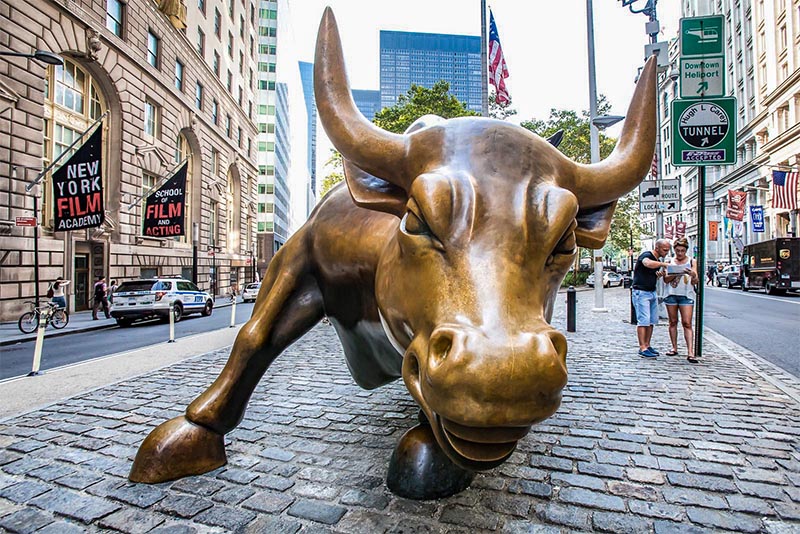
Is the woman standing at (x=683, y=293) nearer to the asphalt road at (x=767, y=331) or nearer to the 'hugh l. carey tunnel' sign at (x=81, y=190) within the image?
the asphalt road at (x=767, y=331)

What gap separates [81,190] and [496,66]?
1341 cm

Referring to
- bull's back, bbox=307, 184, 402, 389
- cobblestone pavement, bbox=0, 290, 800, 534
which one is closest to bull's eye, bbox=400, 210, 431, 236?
bull's back, bbox=307, 184, 402, 389

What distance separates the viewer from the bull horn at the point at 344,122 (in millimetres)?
2068

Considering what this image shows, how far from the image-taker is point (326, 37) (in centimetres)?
211

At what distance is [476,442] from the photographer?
1.51 meters

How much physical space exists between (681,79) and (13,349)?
48.1 feet

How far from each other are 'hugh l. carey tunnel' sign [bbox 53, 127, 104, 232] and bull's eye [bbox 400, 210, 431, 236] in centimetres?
1492

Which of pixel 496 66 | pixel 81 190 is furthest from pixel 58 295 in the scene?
pixel 496 66

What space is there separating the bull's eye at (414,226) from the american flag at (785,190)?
A: 113 ft

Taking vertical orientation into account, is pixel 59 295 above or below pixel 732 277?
above

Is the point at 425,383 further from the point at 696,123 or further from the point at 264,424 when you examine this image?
the point at 696,123

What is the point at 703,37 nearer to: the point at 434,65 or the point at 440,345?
the point at 440,345

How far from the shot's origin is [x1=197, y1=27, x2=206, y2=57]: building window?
1126 inches

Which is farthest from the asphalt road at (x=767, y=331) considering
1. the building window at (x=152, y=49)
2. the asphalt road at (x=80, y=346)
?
the building window at (x=152, y=49)
